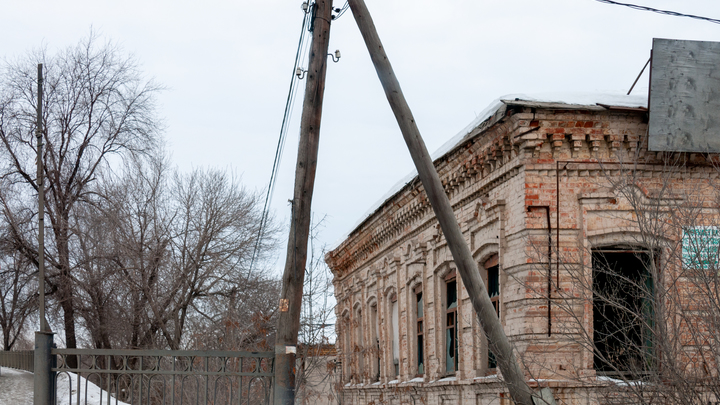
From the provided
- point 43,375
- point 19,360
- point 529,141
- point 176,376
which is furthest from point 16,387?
point 529,141

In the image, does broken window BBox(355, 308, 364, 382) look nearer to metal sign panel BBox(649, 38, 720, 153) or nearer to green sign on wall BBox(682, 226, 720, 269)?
metal sign panel BBox(649, 38, 720, 153)

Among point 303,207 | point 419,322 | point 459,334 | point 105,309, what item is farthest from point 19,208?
point 303,207

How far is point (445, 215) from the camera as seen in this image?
28.5 ft

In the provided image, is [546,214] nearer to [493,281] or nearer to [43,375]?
[493,281]

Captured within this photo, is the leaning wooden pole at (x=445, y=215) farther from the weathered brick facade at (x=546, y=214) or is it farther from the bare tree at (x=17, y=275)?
the bare tree at (x=17, y=275)

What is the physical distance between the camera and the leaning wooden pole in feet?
27.5

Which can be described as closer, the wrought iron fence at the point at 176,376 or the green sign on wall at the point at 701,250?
the wrought iron fence at the point at 176,376

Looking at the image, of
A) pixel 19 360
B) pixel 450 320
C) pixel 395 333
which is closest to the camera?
pixel 450 320

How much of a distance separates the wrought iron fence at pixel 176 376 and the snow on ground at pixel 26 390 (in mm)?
27

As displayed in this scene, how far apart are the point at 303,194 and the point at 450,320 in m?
7.02

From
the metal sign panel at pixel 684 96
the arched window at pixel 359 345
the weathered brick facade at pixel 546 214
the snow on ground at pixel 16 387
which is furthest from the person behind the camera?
the arched window at pixel 359 345

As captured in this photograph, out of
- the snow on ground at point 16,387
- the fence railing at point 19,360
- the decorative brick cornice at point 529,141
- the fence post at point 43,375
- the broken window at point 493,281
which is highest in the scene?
the decorative brick cornice at point 529,141

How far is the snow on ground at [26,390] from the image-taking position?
15.1m

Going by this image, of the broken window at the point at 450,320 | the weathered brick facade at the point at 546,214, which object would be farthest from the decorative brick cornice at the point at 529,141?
the broken window at the point at 450,320
